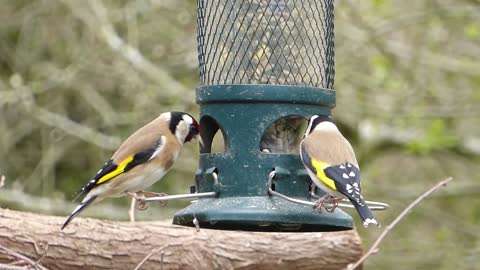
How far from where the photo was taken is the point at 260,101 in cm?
603

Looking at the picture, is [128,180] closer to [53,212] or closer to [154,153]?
[154,153]

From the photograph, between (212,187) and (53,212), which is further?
(53,212)

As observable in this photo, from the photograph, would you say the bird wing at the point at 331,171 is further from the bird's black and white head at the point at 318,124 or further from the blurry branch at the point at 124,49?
the blurry branch at the point at 124,49

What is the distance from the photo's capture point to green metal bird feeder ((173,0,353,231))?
19.5 ft

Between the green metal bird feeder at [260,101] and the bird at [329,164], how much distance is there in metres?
0.14

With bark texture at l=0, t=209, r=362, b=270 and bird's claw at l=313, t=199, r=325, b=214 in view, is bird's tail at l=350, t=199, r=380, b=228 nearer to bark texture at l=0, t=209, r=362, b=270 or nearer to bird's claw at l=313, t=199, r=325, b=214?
bird's claw at l=313, t=199, r=325, b=214

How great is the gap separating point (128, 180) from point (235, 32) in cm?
116

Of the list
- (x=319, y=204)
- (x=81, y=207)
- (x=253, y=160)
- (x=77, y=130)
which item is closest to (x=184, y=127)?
(x=253, y=160)

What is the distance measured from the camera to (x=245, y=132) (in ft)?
19.9

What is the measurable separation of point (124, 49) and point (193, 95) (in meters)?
0.89

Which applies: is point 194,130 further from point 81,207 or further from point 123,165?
point 81,207

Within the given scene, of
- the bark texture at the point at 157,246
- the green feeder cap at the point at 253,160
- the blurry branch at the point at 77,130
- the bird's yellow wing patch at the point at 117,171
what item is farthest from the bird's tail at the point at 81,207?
the blurry branch at the point at 77,130

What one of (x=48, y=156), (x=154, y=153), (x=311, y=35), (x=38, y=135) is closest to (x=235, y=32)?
(x=311, y=35)

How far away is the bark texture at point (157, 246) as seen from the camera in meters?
A: 7.27
